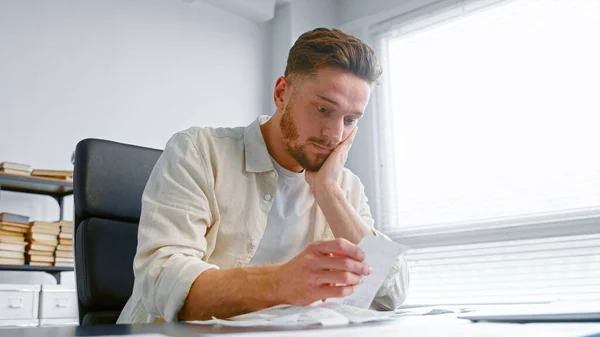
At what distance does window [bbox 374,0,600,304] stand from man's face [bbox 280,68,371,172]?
1.94m

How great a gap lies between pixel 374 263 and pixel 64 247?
95.0 inches

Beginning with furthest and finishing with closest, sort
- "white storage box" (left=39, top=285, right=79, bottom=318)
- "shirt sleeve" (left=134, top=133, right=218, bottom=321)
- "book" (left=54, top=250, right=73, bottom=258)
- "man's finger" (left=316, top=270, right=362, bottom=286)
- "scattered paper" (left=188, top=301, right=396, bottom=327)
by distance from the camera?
"book" (left=54, top=250, right=73, bottom=258) < "white storage box" (left=39, top=285, right=79, bottom=318) < "shirt sleeve" (left=134, top=133, right=218, bottom=321) < "man's finger" (left=316, top=270, right=362, bottom=286) < "scattered paper" (left=188, top=301, right=396, bottom=327)

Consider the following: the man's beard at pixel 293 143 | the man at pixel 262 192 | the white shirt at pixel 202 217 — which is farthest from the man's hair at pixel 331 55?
the white shirt at pixel 202 217

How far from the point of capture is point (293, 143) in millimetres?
1404

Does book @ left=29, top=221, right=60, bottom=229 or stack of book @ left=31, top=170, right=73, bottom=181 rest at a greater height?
stack of book @ left=31, top=170, right=73, bottom=181

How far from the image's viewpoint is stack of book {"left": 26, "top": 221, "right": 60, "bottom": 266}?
277cm

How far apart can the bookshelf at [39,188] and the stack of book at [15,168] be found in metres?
0.03

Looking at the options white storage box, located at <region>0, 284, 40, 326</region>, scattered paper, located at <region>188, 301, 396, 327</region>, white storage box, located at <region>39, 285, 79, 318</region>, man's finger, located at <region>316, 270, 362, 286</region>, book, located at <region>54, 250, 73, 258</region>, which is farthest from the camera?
book, located at <region>54, 250, 73, 258</region>

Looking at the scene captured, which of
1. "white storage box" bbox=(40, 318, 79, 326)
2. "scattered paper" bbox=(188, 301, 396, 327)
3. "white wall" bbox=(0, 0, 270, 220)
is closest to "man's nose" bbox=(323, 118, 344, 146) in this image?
"scattered paper" bbox=(188, 301, 396, 327)

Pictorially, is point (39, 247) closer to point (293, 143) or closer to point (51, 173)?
point (51, 173)

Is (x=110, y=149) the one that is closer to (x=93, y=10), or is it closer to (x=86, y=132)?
(x=86, y=132)

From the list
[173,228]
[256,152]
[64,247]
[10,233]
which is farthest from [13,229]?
[173,228]

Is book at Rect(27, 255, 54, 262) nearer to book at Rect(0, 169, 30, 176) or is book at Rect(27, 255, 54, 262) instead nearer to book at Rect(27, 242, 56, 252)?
book at Rect(27, 242, 56, 252)

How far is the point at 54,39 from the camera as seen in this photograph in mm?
3225
